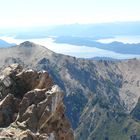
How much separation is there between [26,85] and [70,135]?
5899mm

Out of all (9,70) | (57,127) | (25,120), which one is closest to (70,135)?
(57,127)

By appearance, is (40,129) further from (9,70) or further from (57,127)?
(9,70)

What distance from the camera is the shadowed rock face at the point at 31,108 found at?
3556cm

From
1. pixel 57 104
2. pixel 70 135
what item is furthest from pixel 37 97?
pixel 70 135

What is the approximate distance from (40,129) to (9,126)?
221 centimetres

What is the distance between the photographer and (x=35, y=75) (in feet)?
137

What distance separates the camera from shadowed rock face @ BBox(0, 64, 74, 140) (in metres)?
35.6

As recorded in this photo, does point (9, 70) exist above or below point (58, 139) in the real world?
above

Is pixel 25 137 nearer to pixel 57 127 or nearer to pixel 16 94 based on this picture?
pixel 57 127

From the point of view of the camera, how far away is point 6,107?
38.7 meters

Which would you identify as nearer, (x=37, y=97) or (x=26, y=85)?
(x=37, y=97)

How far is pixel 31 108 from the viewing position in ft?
121

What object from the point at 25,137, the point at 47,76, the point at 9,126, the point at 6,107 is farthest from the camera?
the point at 47,76

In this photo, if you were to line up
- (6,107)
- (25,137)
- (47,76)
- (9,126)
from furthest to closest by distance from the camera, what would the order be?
(47,76), (6,107), (9,126), (25,137)
